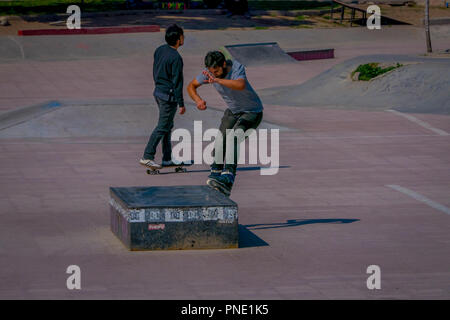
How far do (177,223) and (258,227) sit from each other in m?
1.37

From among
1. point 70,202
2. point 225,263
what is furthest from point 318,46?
point 225,263

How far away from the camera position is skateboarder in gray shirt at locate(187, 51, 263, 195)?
870 centimetres

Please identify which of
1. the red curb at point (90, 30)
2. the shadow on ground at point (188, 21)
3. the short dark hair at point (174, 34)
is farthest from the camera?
the shadow on ground at point (188, 21)

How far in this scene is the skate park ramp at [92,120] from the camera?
14820 mm

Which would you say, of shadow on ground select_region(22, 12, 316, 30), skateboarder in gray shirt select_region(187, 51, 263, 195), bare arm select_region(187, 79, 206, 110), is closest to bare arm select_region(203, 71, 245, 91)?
skateboarder in gray shirt select_region(187, 51, 263, 195)

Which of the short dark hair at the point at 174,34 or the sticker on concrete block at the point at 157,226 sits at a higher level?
the short dark hair at the point at 174,34

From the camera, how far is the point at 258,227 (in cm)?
864

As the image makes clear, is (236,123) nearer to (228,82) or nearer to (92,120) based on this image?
(228,82)

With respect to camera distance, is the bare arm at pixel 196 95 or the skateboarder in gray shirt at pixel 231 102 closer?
the skateboarder in gray shirt at pixel 231 102

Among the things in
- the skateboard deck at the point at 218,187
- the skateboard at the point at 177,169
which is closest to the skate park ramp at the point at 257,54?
the skateboard at the point at 177,169

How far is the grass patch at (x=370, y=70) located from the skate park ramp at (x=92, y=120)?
18.8 ft

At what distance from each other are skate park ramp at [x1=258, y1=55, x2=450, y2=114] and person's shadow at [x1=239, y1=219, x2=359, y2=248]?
938 centimetres

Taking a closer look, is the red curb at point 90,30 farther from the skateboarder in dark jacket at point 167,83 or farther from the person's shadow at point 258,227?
the person's shadow at point 258,227

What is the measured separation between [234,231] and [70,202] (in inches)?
114
